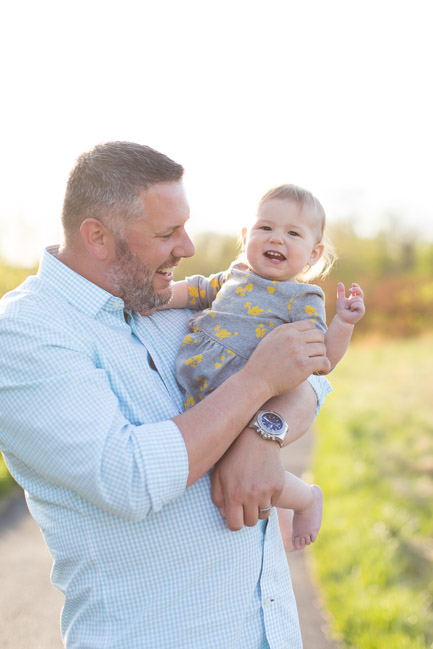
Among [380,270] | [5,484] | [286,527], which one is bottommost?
[380,270]

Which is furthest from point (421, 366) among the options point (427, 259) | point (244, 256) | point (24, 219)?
point (427, 259)

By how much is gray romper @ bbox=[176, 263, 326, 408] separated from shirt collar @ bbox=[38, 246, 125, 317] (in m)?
0.30

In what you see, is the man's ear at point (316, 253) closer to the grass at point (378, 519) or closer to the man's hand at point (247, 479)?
the man's hand at point (247, 479)

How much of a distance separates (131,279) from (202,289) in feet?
A: 1.67

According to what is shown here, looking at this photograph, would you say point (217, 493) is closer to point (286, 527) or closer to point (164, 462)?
point (164, 462)

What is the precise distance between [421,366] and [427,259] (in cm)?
1743

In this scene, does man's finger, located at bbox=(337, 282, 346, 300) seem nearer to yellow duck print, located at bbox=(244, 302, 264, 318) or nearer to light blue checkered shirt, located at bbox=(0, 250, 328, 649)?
yellow duck print, located at bbox=(244, 302, 264, 318)

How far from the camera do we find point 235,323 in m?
2.19

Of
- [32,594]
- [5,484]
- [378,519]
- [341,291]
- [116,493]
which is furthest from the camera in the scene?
[5,484]

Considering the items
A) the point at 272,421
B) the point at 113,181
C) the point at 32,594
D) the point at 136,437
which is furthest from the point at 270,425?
the point at 32,594

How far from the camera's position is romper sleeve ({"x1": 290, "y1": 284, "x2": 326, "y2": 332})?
2170 millimetres

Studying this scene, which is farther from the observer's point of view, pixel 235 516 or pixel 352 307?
pixel 352 307

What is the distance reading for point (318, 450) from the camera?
9.36 meters

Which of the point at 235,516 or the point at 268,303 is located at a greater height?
the point at 268,303
